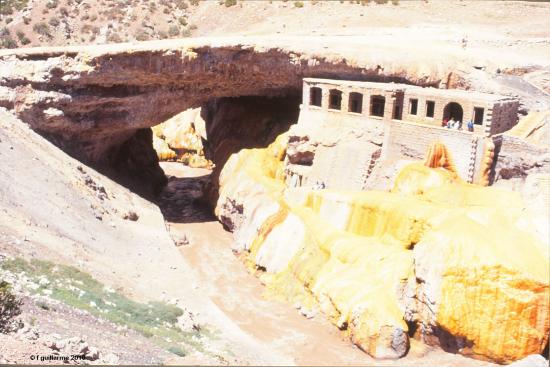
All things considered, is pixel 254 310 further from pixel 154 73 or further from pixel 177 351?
pixel 154 73

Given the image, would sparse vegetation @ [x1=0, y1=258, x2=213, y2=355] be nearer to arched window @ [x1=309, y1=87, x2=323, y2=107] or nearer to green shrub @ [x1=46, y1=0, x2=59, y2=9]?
arched window @ [x1=309, y1=87, x2=323, y2=107]

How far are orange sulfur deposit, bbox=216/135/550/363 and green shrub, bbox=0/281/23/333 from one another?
1145cm

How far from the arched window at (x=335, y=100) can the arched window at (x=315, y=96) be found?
1.92 ft

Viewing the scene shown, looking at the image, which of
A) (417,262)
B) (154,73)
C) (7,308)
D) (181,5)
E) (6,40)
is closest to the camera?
(7,308)

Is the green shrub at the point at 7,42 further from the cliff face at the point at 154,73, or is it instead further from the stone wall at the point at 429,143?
the stone wall at the point at 429,143

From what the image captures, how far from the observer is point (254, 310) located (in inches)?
1001

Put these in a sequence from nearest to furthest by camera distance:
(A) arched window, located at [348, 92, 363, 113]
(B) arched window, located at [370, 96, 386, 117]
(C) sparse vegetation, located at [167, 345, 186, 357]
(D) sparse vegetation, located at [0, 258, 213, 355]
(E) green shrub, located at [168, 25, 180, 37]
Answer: (C) sparse vegetation, located at [167, 345, 186, 357] < (D) sparse vegetation, located at [0, 258, 213, 355] < (B) arched window, located at [370, 96, 386, 117] < (A) arched window, located at [348, 92, 363, 113] < (E) green shrub, located at [168, 25, 180, 37]

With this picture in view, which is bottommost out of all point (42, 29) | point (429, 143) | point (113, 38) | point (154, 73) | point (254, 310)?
point (254, 310)

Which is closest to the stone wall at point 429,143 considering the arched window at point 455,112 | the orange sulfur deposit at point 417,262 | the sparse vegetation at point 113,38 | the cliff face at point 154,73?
the orange sulfur deposit at point 417,262

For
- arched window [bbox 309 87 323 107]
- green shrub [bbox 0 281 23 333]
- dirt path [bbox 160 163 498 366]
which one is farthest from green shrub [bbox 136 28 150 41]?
green shrub [bbox 0 281 23 333]

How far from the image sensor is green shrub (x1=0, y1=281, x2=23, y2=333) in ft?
47.6

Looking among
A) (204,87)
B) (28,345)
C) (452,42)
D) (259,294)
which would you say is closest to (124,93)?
(204,87)

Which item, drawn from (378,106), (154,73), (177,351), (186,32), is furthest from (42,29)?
(177,351)

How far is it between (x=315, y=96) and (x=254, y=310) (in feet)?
42.1
